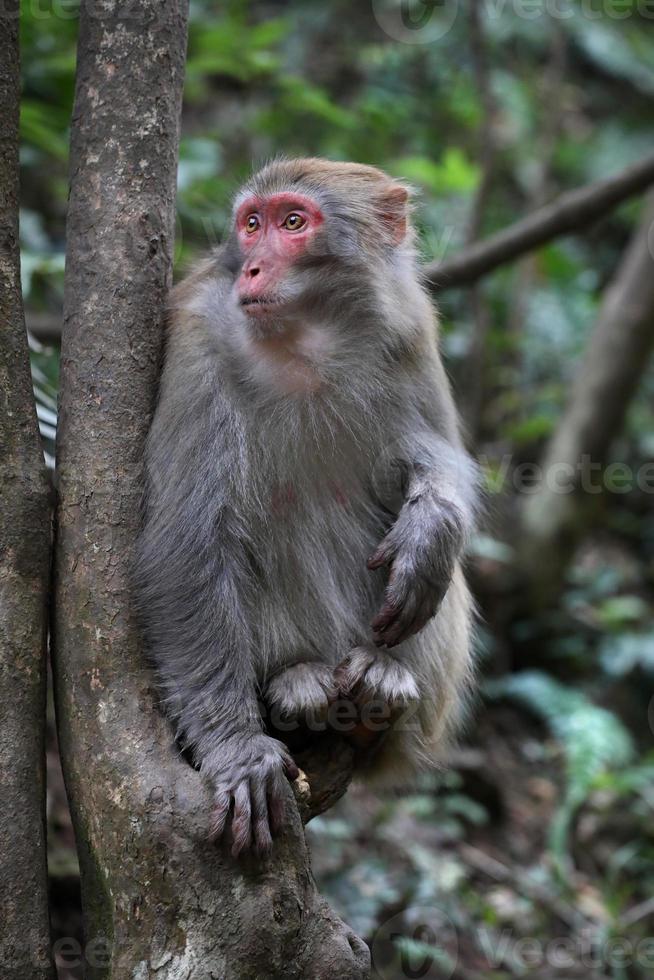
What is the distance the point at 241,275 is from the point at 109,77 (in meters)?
0.81

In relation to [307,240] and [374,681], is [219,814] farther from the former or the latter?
[307,240]

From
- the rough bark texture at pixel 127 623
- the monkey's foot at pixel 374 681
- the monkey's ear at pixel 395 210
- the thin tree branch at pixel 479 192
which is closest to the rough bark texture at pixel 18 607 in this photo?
the rough bark texture at pixel 127 623

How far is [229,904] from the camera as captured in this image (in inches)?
113

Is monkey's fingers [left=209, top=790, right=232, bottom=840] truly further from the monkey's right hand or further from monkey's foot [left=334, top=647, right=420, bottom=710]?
monkey's foot [left=334, top=647, right=420, bottom=710]

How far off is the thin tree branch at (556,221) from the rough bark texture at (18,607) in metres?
4.13

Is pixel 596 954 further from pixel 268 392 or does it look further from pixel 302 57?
pixel 302 57

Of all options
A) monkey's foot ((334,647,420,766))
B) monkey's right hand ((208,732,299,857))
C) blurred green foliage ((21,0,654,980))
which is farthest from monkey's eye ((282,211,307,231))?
monkey's right hand ((208,732,299,857))

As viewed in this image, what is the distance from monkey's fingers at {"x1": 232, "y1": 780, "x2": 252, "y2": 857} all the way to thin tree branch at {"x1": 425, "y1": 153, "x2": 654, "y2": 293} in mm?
4605

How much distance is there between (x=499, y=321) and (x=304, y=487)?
878cm

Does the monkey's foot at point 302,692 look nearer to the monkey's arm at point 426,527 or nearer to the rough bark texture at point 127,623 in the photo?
the monkey's arm at point 426,527

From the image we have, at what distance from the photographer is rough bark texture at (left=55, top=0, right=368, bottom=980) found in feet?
9.30

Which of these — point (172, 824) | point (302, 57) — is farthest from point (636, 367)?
point (172, 824)

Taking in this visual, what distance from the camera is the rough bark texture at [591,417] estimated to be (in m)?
9.23

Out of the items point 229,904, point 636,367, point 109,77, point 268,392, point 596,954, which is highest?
point 109,77
